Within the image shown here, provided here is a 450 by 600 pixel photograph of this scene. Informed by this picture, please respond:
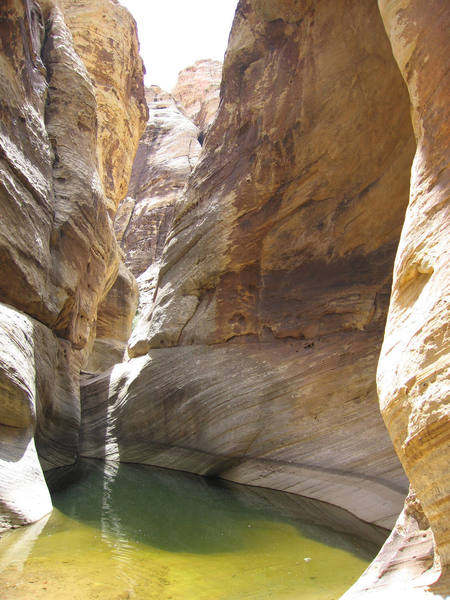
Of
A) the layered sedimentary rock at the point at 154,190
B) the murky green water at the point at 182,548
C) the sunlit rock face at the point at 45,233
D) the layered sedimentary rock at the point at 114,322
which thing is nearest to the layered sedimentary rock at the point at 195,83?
the layered sedimentary rock at the point at 154,190

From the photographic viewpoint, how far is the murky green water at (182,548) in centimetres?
315

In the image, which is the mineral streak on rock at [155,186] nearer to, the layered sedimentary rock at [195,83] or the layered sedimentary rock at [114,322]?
the layered sedimentary rock at [114,322]

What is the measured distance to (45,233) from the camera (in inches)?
335

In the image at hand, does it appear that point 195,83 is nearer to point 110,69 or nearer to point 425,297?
point 110,69

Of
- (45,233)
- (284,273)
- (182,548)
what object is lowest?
(182,548)

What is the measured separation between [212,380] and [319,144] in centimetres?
428

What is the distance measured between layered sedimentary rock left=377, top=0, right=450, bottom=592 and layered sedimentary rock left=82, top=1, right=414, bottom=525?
12.7 feet

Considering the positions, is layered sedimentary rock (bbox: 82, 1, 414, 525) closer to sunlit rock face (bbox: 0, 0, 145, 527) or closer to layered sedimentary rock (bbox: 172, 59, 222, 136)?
sunlit rock face (bbox: 0, 0, 145, 527)

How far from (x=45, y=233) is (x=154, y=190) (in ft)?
70.5

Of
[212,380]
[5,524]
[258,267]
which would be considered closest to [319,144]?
[258,267]

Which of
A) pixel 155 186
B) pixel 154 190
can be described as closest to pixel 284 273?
pixel 154 190

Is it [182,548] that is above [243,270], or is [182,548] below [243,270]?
below

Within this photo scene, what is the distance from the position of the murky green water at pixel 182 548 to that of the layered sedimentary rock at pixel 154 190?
17.7m

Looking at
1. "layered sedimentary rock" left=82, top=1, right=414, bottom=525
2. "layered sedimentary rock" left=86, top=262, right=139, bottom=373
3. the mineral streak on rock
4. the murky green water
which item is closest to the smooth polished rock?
"layered sedimentary rock" left=82, top=1, right=414, bottom=525
